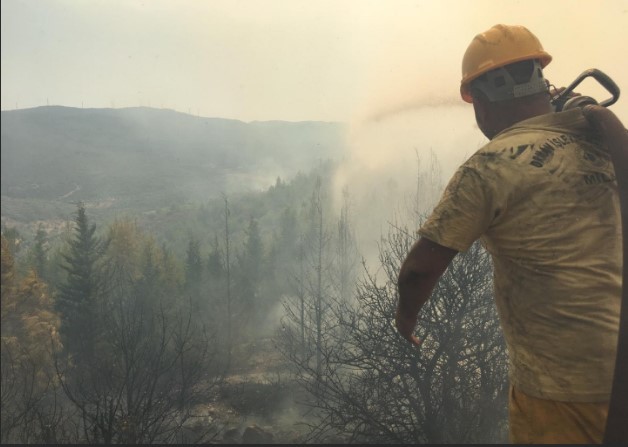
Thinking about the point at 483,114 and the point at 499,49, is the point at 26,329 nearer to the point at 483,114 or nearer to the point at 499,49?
the point at 483,114

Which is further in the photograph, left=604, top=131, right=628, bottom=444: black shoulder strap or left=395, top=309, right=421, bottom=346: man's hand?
left=395, top=309, right=421, bottom=346: man's hand

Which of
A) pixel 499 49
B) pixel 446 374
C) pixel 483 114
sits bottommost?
pixel 446 374

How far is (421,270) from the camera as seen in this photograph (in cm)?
159

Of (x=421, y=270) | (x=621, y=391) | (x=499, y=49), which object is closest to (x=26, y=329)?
(x=421, y=270)

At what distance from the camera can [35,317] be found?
27.7 meters

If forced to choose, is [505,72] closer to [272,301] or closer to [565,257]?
[565,257]

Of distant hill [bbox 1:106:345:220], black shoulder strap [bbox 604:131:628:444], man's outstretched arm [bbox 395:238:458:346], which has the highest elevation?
distant hill [bbox 1:106:345:220]

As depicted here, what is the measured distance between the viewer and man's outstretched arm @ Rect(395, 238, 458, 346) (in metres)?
1.58

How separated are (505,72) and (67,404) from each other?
110 feet

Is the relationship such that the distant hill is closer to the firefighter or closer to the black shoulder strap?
the firefighter

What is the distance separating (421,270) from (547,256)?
0.37m

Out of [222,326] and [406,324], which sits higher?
[406,324]

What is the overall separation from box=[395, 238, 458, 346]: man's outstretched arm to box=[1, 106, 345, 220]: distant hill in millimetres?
103944

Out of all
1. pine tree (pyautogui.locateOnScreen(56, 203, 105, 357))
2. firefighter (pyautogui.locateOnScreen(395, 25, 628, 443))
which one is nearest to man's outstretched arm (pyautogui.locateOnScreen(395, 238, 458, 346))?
firefighter (pyautogui.locateOnScreen(395, 25, 628, 443))
